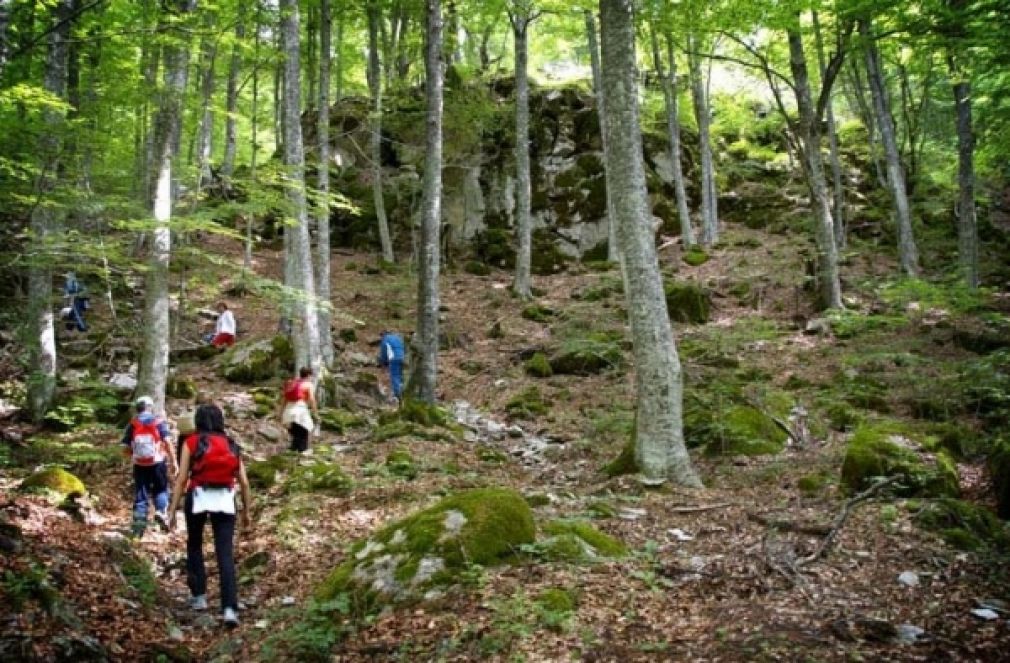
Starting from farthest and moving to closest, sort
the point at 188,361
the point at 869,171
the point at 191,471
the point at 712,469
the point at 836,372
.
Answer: the point at 869,171 < the point at 188,361 < the point at 836,372 < the point at 712,469 < the point at 191,471

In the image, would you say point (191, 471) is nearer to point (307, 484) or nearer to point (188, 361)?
point (307, 484)

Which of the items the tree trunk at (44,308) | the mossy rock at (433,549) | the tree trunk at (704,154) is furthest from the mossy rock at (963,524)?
the tree trunk at (704,154)

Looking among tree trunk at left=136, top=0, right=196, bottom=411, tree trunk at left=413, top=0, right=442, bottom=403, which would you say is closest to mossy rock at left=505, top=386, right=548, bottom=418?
tree trunk at left=413, top=0, right=442, bottom=403

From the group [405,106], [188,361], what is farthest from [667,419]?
[405,106]

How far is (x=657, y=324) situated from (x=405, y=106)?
17.8 metres

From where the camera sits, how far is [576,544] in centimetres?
545

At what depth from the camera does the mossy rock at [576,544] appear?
527cm

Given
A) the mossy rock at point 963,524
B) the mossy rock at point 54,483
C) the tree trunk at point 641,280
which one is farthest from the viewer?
the tree trunk at point 641,280

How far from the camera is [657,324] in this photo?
26.2ft

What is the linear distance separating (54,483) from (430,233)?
7241 millimetres

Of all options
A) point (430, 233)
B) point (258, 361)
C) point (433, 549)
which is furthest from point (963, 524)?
point (258, 361)

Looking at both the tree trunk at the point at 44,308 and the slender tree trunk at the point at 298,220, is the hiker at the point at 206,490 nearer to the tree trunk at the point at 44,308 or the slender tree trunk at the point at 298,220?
the tree trunk at the point at 44,308

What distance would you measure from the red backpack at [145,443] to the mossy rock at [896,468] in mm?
7525

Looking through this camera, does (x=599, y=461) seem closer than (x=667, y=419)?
No
